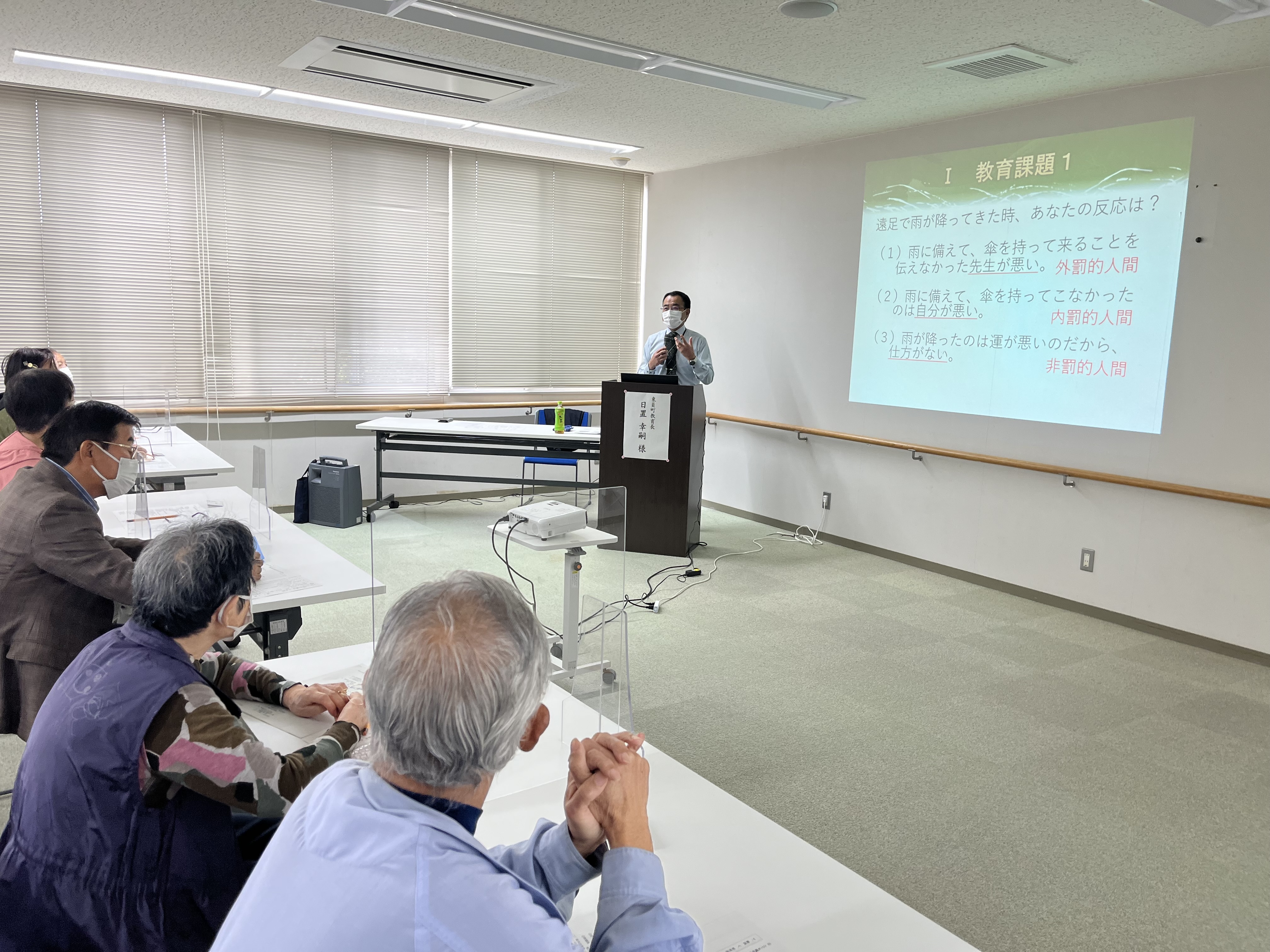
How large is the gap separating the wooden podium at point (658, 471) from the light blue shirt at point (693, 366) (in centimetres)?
31

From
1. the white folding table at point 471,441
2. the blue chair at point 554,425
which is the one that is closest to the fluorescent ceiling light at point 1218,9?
the white folding table at point 471,441

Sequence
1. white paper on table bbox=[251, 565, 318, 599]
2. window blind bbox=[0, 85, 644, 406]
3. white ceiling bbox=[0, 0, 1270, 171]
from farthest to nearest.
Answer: window blind bbox=[0, 85, 644, 406] → white ceiling bbox=[0, 0, 1270, 171] → white paper on table bbox=[251, 565, 318, 599]

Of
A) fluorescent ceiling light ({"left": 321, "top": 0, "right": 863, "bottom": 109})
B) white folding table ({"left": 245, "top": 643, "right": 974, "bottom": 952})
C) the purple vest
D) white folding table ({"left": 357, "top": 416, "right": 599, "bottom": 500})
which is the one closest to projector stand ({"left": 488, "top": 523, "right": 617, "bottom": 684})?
white folding table ({"left": 245, "top": 643, "right": 974, "bottom": 952})

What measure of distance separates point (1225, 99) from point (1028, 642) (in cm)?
Answer: 278

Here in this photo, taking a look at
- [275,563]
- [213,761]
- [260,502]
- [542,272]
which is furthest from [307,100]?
[213,761]

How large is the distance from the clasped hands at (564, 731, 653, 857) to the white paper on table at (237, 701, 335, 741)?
2.91 feet

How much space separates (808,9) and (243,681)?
3284mm

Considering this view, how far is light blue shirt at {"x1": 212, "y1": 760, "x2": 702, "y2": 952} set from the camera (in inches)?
31.4

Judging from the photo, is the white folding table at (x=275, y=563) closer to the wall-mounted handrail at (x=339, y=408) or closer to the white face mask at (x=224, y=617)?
the white face mask at (x=224, y=617)

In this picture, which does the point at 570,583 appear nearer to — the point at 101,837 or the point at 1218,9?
the point at 101,837

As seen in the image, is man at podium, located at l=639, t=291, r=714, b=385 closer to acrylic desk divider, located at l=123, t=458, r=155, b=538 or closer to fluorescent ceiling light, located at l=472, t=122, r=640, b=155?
fluorescent ceiling light, located at l=472, t=122, r=640, b=155

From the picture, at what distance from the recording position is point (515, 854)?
1.20m

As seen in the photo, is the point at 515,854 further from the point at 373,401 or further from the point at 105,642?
the point at 373,401

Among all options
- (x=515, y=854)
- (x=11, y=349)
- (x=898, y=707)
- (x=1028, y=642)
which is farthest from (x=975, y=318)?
(x=11, y=349)
